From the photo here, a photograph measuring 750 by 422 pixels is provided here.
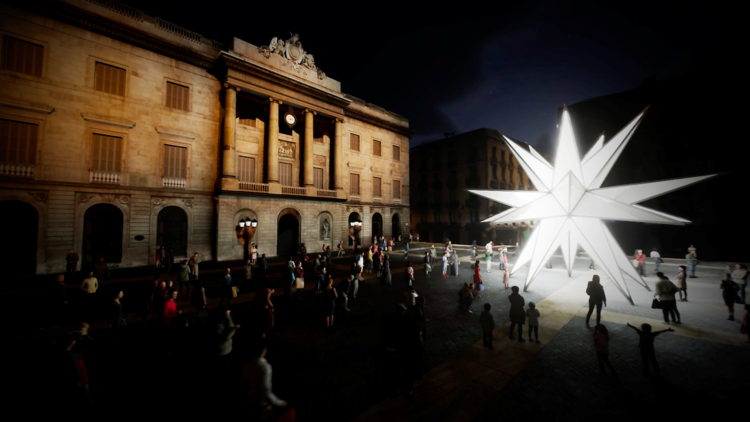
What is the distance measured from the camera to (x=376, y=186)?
112 feet

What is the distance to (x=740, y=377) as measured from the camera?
17.5 ft

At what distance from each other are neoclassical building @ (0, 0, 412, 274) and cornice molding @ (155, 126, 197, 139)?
0.10 metres

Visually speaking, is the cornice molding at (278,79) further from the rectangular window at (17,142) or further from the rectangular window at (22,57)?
the rectangular window at (17,142)

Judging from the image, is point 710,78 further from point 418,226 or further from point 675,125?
point 418,226

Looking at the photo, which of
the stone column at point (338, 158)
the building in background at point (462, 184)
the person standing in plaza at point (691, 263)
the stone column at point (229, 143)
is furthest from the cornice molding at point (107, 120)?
the building in background at point (462, 184)

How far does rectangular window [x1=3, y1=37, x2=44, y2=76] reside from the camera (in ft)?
49.0

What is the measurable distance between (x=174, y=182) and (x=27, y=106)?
307 inches

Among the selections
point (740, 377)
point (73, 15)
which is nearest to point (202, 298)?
point (740, 377)

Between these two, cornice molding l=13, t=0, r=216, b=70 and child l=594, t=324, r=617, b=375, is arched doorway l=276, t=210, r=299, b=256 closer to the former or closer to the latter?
cornice molding l=13, t=0, r=216, b=70

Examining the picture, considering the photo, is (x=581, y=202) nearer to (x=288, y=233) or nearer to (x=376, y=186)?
(x=288, y=233)

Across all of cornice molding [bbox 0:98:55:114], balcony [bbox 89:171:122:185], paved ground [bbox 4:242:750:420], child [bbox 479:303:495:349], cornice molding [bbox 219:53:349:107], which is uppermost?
cornice molding [bbox 219:53:349:107]

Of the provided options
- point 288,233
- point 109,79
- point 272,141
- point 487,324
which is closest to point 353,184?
point 288,233

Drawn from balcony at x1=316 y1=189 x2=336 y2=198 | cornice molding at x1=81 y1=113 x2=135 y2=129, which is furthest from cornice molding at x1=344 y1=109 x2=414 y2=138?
cornice molding at x1=81 y1=113 x2=135 y2=129

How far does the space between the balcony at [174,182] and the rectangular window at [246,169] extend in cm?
407
